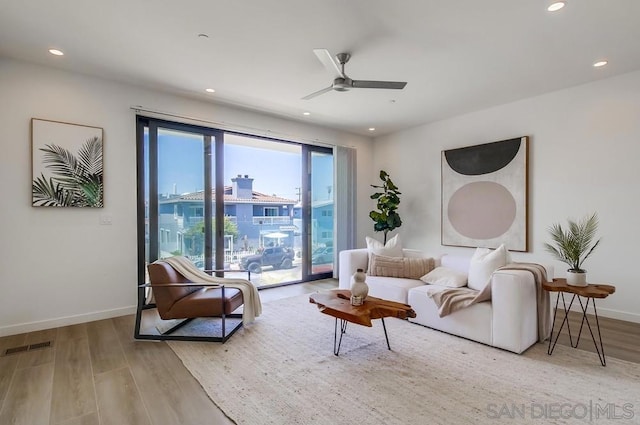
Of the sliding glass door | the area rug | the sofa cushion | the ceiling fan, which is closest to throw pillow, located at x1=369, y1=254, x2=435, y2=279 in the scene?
the sofa cushion

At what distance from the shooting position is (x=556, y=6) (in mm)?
2287

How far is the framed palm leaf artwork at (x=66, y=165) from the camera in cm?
325

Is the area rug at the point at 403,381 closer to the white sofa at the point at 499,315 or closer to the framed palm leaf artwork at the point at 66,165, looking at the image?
the white sofa at the point at 499,315

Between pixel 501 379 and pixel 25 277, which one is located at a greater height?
pixel 25 277

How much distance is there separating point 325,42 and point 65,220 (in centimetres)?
339

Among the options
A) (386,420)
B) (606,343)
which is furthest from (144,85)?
(606,343)

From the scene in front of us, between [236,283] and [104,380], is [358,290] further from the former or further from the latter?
[104,380]

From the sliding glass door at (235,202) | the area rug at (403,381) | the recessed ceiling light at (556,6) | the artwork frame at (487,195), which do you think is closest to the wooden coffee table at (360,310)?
the area rug at (403,381)

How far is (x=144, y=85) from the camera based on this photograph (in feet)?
12.5

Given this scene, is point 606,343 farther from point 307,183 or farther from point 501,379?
point 307,183

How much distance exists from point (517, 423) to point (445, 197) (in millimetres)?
3773

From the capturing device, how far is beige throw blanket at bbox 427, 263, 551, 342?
286 centimetres

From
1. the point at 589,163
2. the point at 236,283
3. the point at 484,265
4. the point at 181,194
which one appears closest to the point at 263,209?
the point at 181,194

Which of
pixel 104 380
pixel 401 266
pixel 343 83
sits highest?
pixel 343 83
